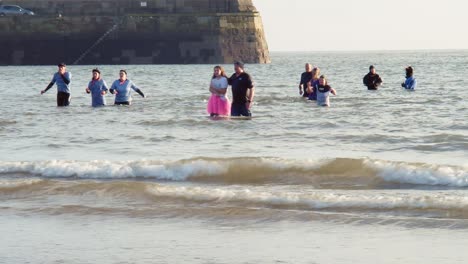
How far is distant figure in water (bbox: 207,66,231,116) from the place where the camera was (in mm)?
18891

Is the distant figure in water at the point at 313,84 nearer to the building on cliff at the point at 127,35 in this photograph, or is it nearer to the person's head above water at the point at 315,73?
the person's head above water at the point at 315,73

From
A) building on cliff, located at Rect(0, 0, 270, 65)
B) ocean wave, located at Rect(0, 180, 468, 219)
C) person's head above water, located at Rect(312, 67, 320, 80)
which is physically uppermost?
person's head above water, located at Rect(312, 67, 320, 80)

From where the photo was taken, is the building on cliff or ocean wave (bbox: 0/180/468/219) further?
the building on cliff

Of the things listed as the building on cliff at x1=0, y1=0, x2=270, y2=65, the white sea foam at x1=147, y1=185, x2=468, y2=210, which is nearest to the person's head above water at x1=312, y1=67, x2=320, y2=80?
the white sea foam at x1=147, y1=185, x2=468, y2=210

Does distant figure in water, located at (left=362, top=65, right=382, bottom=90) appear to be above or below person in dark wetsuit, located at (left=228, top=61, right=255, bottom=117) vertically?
below

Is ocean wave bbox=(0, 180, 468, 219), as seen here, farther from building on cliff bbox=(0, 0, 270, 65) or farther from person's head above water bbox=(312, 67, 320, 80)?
building on cliff bbox=(0, 0, 270, 65)

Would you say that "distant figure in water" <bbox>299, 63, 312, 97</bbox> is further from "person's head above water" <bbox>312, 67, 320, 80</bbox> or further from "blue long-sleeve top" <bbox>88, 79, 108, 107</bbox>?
"blue long-sleeve top" <bbox>88, 79, 108, 107</bbox>

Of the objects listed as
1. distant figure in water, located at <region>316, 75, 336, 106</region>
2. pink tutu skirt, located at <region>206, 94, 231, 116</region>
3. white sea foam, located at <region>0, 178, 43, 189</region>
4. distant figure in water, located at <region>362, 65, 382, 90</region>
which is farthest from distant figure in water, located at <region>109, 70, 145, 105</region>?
white sea foam, located at <region>0, 178, 43, 189</region>

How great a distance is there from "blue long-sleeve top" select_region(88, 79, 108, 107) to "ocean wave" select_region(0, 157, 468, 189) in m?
9.44

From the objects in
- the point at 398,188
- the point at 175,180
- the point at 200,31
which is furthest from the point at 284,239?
the point at 200,31

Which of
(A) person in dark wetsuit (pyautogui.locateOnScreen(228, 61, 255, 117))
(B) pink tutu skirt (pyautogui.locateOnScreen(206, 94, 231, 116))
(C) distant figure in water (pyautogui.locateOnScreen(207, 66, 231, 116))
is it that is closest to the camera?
(A) person in dark wetsuit (pyautogui.locateOnScreen(228, 61, 255, 117))

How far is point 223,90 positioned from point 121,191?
7467mm

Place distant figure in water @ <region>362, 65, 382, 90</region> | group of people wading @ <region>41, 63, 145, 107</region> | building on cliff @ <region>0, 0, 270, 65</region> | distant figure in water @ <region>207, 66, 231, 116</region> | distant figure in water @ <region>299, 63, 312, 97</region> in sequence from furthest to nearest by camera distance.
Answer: building on cliff @ <region>0, 0, 270, 65</region> < distant figure in water @ <region>362, 65, 382, 90</region> < distant figure in water @ <region>299, 63, 312, 97</region> < group of people wading @ <region>41, 63, 145, 107</region> < distant figure in water @ <region>207, 66, 231, 116</region>

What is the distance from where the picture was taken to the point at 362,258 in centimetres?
856
